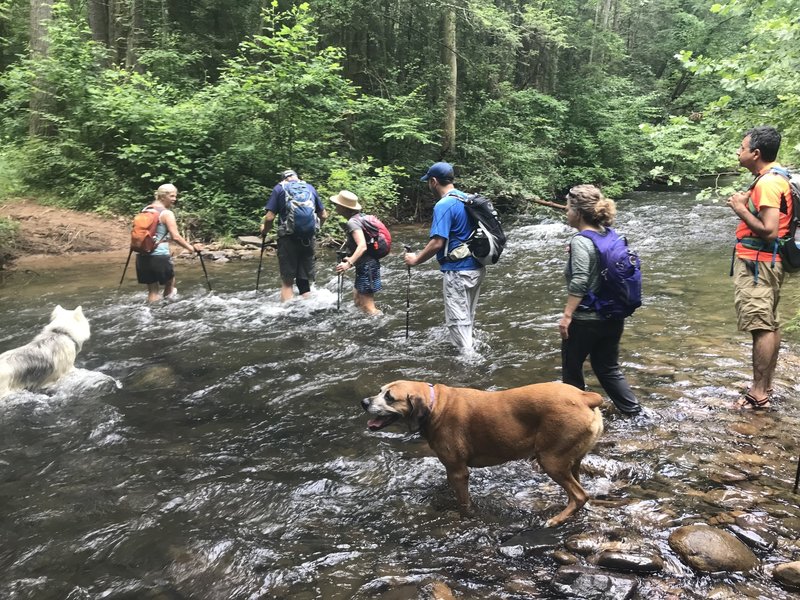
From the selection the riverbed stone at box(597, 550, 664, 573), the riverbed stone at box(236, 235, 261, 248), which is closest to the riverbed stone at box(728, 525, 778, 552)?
the riverbed stone at box(597, 550, 664, 573)

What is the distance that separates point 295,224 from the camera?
8.54m

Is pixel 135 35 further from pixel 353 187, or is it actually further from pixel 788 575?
pixel 788 575

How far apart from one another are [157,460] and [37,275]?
9.07m

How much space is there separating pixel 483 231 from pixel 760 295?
8.95 feet

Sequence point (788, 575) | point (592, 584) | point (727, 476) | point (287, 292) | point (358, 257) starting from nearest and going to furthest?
point (788, 575) → point (592, 584) → point (727, 476) → point (358, 257) → point (287, 292)

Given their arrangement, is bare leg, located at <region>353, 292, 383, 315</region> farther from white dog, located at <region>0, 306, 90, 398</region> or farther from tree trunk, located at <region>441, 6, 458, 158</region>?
tree trunk, located at <region>441, 6, 458, 158</region>

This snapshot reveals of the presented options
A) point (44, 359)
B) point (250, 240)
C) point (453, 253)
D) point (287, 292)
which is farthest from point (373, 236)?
point (250, 240)

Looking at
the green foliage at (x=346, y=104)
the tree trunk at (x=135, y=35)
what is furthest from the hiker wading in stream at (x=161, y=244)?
the tree trunk at (x=135, y=35)

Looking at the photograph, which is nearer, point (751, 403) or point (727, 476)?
point (727, 476)

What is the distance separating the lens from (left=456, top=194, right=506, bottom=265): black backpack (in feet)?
19.5

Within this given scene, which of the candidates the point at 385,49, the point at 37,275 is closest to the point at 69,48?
the point at 37,275

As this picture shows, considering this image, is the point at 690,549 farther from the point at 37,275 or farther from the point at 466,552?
the point at 37,275

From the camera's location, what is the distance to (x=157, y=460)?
14.8 ft

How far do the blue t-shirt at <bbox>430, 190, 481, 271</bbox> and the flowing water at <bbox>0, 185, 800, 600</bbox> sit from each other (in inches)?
50.3
